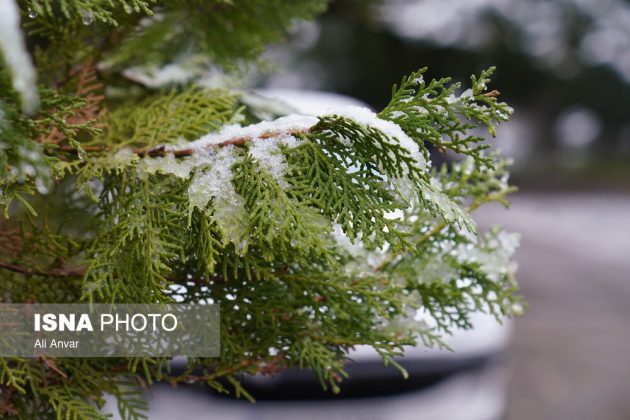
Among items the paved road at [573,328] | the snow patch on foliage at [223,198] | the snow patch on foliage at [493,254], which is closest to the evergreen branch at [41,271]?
the snow patch on foliage at [223,198]

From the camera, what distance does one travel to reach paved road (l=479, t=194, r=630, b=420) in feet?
15.8

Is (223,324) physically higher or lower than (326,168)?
lower

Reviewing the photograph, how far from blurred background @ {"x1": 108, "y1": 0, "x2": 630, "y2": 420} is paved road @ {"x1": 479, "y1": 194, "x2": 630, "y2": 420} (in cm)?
2

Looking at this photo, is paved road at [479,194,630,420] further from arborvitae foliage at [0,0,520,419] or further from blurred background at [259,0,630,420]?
arborvitae foliage at [0,0,520,419]

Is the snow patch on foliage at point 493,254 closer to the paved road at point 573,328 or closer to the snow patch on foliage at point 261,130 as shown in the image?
the snow patch on foliage at point 261,130

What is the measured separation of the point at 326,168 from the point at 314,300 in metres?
0.31

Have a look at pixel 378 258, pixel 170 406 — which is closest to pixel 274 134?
pixel 378 258

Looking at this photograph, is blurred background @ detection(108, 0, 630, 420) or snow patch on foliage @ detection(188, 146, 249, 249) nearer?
snow patch on foliage @ detection(188, 146, 249, 249)

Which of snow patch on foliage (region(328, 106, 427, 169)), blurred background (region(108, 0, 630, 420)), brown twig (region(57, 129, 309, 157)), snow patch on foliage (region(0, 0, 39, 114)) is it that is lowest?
snow patch on foliage (region(0, 0, 39, 114))

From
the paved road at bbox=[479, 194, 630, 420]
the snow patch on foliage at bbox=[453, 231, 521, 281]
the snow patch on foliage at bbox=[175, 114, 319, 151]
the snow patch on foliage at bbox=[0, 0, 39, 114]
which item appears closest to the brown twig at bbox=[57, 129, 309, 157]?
the snow patch on foliage at bbox=[175, 114, 319, 151]

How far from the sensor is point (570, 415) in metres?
4.57

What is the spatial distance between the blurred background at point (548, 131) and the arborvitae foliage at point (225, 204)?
0.50m

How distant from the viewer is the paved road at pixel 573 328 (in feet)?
15.8

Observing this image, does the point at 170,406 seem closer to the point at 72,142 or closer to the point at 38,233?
the point at 38,233
